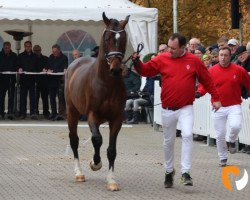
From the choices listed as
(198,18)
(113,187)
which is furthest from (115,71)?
(198,18)

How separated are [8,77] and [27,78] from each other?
1.91 ft

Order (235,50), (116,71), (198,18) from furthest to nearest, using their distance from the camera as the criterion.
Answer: (198,18) → (235,50) → (116,71)

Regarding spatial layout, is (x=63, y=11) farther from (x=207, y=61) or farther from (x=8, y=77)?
(x=207, y=61)

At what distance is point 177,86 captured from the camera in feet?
40.1

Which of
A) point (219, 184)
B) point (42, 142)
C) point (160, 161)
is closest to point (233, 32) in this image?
point (42, 142)

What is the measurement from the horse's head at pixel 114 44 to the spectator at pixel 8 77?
1511 centimetres

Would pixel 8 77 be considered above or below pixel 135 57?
below

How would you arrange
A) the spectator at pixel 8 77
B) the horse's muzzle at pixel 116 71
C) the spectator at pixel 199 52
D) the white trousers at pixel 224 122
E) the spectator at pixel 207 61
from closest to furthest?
the horse's muzzle at pixel 116 71
the white trousers at pixel 224 122
the spectator at pixel 207 61
the spectator at pixel 199 52
the spectator at pixel 8 77

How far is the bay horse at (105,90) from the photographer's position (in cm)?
1212

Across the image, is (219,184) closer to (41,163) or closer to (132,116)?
(41,163)

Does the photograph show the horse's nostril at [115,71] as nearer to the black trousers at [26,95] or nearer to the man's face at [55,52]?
the man's face at [55,52]

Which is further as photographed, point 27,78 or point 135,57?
point 27,78

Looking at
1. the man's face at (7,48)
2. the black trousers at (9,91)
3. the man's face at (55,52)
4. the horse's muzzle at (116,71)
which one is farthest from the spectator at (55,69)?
the horse's muzzle at (116,71)

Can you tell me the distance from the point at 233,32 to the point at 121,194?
101 feet
